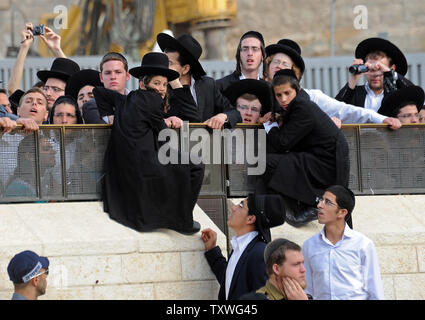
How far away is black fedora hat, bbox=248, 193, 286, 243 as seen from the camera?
10.5 metres

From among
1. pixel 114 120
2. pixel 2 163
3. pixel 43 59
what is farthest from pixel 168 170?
pixel 43 59

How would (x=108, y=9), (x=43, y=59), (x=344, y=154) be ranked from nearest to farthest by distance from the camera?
(x=344, y=154) < (x=43, y=59) < (x=108, y=9)

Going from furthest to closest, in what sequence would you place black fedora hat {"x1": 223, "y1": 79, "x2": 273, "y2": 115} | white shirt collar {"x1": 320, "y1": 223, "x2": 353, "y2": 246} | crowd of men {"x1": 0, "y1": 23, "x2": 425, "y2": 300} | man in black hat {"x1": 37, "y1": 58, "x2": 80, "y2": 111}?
man in black hat {"x1": 37, "y1": 58, "x2": 80, "y2": 111}, black fedora hat {"x1": 223, "y1": 79, "x2": 273, "y2": 115}, white shirt collar {"x1": 320, "y1": 223, "x2": 353, "y2": 246}, crowd of men {"x1": 0, "y1": 23, "x2": 425, "y2": 300}

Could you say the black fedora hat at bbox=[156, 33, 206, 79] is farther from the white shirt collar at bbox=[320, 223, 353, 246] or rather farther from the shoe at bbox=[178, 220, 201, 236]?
the white shirt collar at bbox=[320, 223, 353, 246]

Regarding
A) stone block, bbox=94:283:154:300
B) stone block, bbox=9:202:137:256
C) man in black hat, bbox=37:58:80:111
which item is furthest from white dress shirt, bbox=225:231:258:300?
man in black hat, bbox=37:58:80:111

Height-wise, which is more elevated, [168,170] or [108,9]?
[108,9]

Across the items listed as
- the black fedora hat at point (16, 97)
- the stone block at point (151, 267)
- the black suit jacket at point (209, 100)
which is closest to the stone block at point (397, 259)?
the stone block at point (151, 267)

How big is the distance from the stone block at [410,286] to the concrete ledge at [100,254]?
1.51 metres

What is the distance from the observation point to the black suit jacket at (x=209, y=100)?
1224 centimetres

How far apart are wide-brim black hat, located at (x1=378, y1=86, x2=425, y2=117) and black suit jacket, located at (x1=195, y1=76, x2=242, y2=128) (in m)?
1.40

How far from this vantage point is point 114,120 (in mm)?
11266

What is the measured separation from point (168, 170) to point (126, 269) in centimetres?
85

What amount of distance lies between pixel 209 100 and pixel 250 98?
0.42 metres
